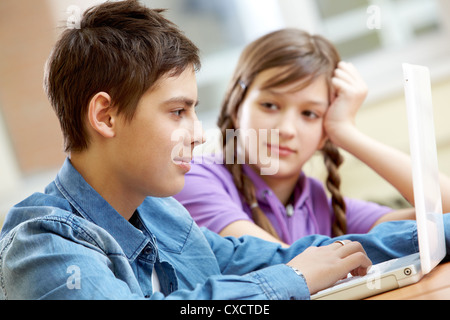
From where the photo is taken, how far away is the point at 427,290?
68cm

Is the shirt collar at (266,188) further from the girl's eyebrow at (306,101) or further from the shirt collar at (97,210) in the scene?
the shirt collar at (97,210)

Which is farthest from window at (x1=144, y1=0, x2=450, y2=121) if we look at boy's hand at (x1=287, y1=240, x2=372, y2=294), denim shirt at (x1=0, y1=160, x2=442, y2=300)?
boy's hand at (x1=287, y1=240, x2=372, y2=294)

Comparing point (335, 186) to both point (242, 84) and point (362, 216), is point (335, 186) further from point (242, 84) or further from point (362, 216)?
point (242, 84)

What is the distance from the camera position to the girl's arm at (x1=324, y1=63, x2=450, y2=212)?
4.11ft

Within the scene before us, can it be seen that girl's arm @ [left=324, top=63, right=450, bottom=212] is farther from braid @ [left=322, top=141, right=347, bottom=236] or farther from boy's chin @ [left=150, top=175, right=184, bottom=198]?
boy's chin @ [left=150, top=175, right=184, bottom=198]

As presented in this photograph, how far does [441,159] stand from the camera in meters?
2.21

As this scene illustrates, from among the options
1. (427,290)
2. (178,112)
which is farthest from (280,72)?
(427,290)

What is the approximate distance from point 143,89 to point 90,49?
10 centimetres

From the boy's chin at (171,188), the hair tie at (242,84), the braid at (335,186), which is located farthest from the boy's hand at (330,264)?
the hair tie at (242,84)

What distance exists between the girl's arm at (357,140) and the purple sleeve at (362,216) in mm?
151

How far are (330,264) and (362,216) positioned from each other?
2.26 ft

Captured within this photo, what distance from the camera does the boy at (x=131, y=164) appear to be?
718 mm
